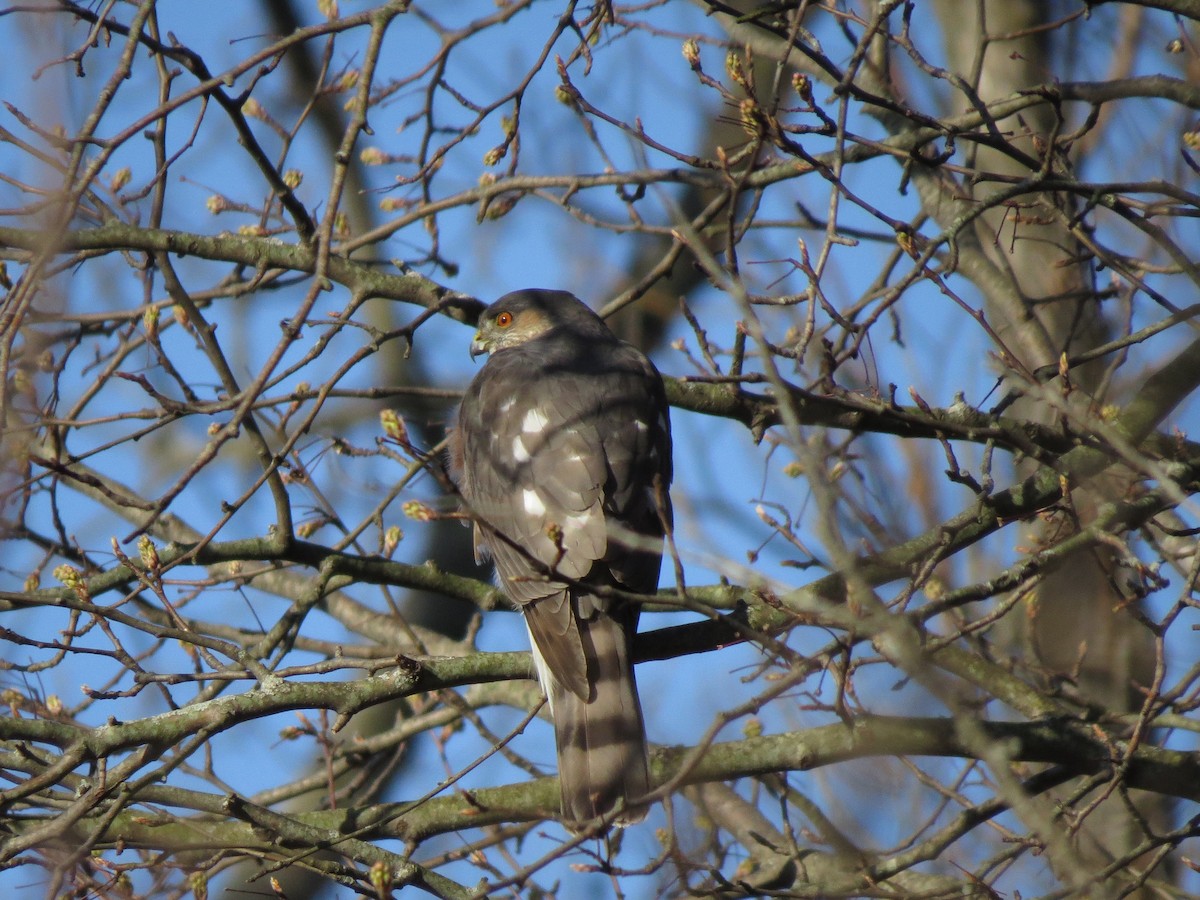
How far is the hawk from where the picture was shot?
387 cm

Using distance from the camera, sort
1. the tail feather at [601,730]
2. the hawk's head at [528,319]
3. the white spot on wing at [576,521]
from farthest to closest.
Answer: the hawk's head at [528,319]
the white spot on wing at [576,521]
the tail feather at [601,730]

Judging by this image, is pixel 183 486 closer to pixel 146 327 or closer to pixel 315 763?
pixel 146 327

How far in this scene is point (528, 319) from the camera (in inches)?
228

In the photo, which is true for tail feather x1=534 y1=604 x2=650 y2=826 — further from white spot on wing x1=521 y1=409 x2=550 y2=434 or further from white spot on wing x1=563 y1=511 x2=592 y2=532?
white spot on wing x1=521 y1=409 x2=550 y2=434

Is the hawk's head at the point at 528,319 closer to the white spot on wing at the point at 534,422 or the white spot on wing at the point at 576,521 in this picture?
the white spot on wing at the point at 534,422

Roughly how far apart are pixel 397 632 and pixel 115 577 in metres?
1.68

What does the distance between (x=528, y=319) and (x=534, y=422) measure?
1.31 m

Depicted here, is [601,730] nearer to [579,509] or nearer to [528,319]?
[579,509]

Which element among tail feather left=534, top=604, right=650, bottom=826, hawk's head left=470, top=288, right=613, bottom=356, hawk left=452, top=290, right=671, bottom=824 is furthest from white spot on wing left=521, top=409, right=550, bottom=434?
hawk's head left=470, top=288, right=613, bottom=356

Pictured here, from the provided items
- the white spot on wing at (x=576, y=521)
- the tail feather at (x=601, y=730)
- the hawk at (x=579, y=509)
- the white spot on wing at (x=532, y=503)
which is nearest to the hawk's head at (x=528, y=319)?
the hawk at (x=579, y=509)

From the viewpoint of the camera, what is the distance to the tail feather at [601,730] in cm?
379

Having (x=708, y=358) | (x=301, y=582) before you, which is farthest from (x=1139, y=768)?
(x=301, y=582)

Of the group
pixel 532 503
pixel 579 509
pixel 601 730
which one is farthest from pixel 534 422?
pixel 601 730

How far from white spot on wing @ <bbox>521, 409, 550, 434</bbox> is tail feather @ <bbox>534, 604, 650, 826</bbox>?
2.64 ft
